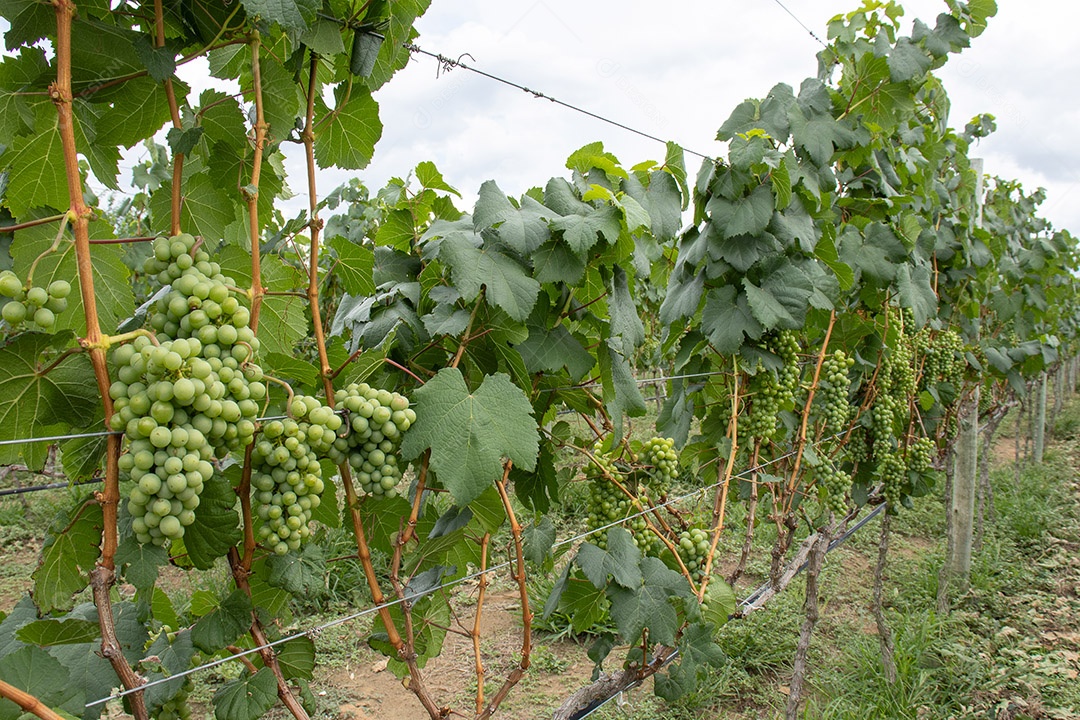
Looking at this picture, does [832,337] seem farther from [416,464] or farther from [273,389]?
[273,389]

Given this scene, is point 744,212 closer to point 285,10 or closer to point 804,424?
point 804,424

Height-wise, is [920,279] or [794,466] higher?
[920,279]

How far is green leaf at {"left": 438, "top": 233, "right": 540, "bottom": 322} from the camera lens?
3.88 ft

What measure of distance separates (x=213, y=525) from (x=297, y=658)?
→ 0.38m

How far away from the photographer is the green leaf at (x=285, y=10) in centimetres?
92

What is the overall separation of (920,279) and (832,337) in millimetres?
614

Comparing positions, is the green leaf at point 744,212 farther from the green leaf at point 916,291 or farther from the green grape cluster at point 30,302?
the green grape cluster at point 30,302

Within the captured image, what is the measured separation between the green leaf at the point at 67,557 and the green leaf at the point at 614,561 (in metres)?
1.06

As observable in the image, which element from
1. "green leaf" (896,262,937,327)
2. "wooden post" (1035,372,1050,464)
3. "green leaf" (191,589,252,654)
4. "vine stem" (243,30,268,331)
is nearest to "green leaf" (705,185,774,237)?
"green leaf" (896,262,937,327)

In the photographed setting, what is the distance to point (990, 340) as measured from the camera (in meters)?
5.31

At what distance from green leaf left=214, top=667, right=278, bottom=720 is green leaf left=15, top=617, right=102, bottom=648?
0.78 ft

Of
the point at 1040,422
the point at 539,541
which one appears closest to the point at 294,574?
the point at 539,541

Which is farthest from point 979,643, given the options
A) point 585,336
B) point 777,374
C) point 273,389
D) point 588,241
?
point 273,389

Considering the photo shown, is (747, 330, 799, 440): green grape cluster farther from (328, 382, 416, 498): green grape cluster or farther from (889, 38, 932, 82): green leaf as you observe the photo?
(328, 382, 416, 498): green grape cluster
